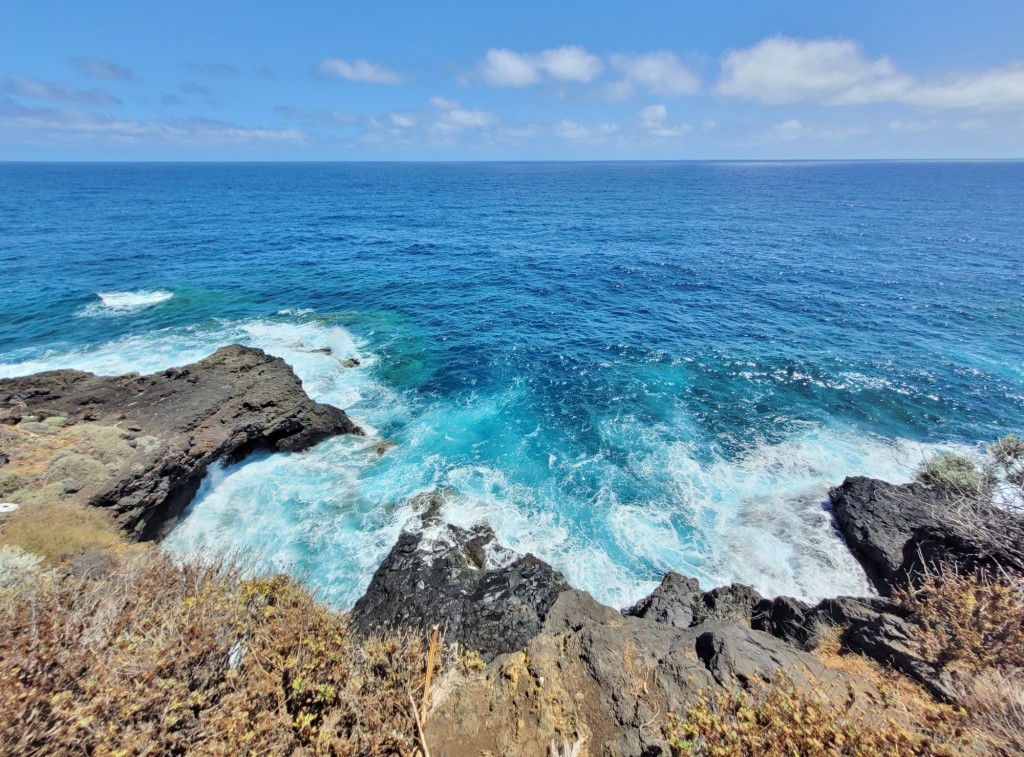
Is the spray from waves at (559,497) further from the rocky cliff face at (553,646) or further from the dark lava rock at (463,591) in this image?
the rocky cliff face at (553,646)

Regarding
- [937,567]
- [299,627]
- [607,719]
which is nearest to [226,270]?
[299,627]

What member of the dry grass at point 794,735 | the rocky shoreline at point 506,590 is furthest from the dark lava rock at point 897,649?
→ the dry grass at point 794,735

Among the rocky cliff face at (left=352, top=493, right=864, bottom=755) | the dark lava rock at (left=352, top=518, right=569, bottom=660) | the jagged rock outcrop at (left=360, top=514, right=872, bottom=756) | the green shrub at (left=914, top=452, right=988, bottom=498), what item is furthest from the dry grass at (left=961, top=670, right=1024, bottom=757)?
the green shrub at (left=914, top=452, right=988, bottom=498)

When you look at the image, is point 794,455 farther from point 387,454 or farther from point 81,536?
point 81,536

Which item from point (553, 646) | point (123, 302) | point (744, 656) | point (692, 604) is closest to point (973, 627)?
point (744, 656)

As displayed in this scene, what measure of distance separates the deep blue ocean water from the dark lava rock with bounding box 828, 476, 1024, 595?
1128mm

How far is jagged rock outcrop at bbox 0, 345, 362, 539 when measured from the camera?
52.7 feet

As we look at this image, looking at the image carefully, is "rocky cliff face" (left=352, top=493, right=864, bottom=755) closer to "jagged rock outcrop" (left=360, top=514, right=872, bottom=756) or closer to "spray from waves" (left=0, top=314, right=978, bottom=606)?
"jagged rock outcrop" (left=360, top=514, right=872, bottom=756)

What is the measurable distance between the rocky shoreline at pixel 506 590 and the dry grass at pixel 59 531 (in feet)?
1.65

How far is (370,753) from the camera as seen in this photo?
7.29 m

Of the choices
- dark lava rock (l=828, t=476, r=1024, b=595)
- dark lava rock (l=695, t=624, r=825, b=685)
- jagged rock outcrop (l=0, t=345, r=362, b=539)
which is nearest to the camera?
dark lava rock (l=695, t=624, r=825, b=685)

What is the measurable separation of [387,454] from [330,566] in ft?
21.9

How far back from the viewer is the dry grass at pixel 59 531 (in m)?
13.1

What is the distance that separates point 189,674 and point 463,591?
8.80 meters
